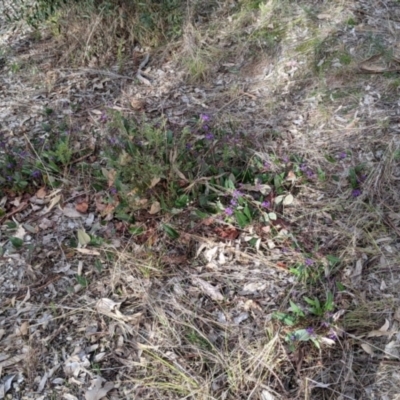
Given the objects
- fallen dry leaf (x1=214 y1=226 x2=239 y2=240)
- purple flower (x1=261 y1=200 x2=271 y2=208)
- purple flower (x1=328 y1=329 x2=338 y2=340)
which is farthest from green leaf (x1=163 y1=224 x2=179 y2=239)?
purple flower (x1=328 y1=329 x2=338 y2=340)

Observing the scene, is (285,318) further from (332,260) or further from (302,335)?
(332,260)

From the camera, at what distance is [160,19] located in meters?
3.87

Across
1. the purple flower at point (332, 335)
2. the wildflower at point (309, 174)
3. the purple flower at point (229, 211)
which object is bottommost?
the purple flower at point (332, 335)

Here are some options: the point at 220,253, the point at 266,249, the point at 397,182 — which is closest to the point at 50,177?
the point at 220,253

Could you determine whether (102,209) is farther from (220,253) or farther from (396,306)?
(396,306)

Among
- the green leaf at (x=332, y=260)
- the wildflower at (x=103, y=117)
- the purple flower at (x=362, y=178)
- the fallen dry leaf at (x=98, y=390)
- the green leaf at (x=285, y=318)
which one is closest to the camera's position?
the fallen dry leaf at (x=98, y=390)

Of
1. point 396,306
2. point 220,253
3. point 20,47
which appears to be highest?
point 20,47

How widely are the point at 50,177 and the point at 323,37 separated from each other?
2.30m

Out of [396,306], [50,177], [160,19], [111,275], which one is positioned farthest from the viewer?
[160,19]

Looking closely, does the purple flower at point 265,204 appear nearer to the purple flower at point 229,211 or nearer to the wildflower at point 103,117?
the purple flower at point 229,211

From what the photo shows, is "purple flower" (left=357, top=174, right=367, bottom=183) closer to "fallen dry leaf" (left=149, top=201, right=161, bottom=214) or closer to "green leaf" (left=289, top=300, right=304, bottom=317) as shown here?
"green leaf" (left=289, top=300, right=304, bottom=317)

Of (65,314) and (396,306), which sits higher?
(65,314)

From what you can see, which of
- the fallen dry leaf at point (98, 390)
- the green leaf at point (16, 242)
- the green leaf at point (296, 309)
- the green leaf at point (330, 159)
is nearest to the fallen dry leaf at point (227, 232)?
the green leaf at point (296, 309)

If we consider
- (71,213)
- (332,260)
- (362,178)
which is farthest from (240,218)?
(71,213)
